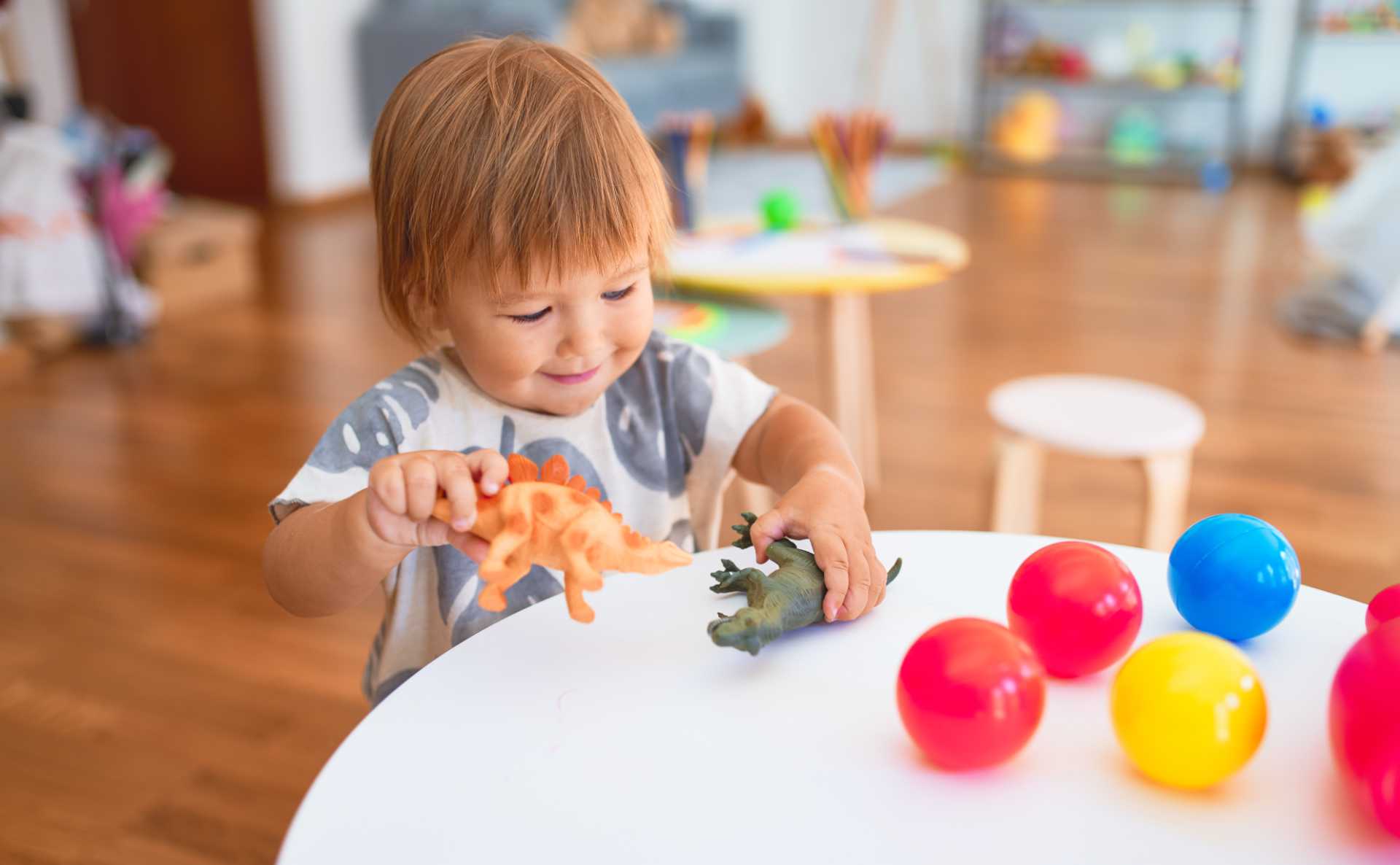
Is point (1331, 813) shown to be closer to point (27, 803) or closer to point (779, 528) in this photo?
point (779, 528)

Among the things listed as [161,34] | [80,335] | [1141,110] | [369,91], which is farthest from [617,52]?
[80,335]

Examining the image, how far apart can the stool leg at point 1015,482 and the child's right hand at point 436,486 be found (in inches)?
42.9

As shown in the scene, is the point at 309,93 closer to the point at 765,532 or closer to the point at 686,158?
the point at 686,158

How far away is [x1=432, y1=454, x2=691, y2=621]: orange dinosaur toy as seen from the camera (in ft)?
1.89

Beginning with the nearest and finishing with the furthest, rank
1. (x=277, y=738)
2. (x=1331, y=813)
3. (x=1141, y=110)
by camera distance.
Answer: (x=1331, y=813)
(x=277, y=738)
(x=1141, y=110)

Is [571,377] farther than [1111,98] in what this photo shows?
No

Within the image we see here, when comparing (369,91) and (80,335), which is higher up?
(369,91)

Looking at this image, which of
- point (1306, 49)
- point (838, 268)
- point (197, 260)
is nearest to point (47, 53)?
point (197, 260)

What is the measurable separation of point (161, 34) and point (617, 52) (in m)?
2.23

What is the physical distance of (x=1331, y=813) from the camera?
1.72ft

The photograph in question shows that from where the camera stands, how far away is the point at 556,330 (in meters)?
0.75

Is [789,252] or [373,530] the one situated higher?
[373,530]

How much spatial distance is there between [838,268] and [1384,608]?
Result: 1.30m

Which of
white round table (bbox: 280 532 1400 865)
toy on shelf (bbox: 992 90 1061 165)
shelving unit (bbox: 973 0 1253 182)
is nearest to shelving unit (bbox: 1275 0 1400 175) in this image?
shelving unit (bbox: 973 0 1253 182)
